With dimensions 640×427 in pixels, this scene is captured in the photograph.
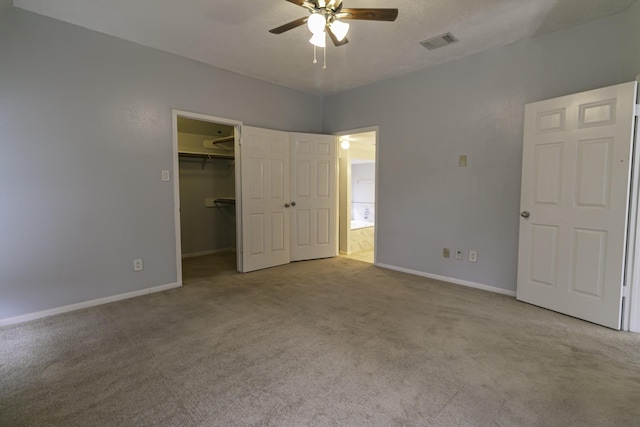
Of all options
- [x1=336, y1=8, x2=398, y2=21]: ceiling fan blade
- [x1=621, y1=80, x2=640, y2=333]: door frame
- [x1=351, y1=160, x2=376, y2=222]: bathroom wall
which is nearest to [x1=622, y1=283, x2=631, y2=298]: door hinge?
[x1=621, y1=80, x2=640, y2=333]: door frame

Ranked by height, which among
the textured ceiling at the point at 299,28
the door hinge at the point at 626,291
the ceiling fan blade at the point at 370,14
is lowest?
the door hinge at the point at 626,291

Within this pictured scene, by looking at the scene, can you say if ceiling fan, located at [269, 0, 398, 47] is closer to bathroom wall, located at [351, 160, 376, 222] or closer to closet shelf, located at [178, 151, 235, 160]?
closet shelf, located at [178, 151, 235, 160]

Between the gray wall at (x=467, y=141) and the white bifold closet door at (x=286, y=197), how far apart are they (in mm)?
930

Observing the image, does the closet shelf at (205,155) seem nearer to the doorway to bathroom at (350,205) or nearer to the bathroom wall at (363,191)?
the doorway to bathroom at (350,205)

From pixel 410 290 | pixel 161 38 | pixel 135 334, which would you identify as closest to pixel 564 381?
pixel 410 290

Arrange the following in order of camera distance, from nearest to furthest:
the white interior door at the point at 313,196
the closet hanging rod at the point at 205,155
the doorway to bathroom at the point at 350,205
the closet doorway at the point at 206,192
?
1. the white interior door at the point at 313,196
2. the closet hanging rod at the point at 205,155
3. the doorway to bathroom at the point at 350,205
4. the closet doorway at the point at 206,192

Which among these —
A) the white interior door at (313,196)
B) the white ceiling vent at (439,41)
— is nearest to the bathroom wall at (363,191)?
the white interior door at (313,196)

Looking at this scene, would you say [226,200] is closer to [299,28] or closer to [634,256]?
[299,28]

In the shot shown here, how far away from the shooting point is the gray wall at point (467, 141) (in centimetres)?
299

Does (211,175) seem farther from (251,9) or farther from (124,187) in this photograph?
(251,9)

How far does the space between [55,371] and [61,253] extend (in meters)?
1.36

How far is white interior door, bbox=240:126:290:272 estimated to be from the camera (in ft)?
14.1

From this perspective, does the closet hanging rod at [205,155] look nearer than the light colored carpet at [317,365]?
No

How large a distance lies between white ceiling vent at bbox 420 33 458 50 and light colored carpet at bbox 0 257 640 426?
2709mm
